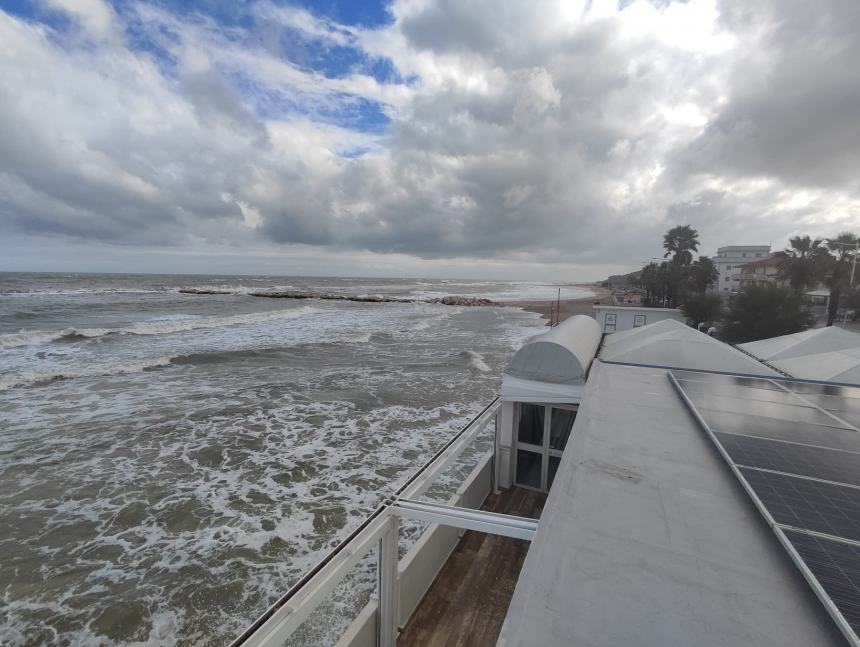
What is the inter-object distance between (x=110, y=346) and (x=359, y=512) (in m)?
28.1

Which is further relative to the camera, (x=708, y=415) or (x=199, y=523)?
(x=199, y=523)

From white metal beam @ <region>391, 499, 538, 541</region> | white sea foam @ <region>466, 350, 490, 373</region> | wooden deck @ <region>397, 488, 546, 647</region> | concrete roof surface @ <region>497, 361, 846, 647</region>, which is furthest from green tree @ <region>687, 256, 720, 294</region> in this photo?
white metal beam @ <region>391, 499, 538, 541</region>

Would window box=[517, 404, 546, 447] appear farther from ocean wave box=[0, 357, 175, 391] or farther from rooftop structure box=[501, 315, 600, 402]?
ocean wave box=[0, 357, 175, 391]

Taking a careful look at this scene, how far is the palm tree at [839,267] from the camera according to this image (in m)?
35.0

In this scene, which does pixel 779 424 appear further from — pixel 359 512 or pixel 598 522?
pixel 359 512

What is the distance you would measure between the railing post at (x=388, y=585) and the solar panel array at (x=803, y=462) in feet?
12.2

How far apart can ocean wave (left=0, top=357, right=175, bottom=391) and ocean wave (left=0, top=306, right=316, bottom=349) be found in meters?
11.1

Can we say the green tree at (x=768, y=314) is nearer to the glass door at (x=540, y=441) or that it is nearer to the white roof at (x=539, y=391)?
the glass door at (x=540, y=441)

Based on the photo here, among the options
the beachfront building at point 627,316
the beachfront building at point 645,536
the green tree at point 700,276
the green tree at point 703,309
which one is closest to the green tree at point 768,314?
the beachfront building at point 627,316

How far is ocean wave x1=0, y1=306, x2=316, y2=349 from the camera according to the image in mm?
29750

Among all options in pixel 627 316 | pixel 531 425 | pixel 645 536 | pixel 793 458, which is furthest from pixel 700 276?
pixel 645 536

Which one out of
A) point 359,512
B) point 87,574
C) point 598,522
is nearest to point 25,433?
point 87,574

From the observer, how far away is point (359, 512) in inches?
391

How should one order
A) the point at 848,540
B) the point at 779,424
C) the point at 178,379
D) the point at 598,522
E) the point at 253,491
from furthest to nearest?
1. the point at 178,379
2. the point at 253,491
3. the point at 779,424
4. the point at 598,522
5. the point at 848,540
